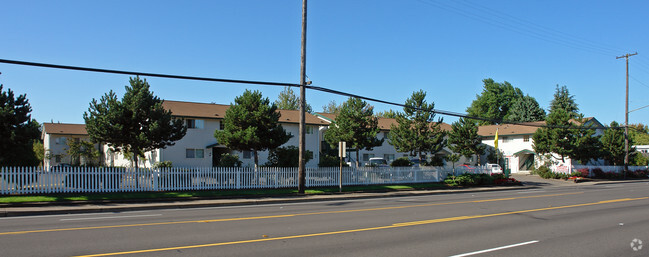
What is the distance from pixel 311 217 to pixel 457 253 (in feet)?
19.2

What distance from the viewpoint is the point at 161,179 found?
19.5m

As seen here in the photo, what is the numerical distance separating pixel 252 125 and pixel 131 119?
19.8 feet

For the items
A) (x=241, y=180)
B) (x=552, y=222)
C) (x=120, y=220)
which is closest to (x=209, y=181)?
(x=241, y=180)

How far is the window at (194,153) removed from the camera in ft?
112

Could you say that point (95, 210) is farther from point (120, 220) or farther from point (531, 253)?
point (531, 253)

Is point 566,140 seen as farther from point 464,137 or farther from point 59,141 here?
point 59,141

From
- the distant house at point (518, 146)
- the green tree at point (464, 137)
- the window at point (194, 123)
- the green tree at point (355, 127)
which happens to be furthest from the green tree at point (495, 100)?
the window at point (194, 123)

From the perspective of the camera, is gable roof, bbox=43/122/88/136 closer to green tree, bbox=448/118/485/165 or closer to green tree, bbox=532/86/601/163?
green tree, bbox=448/118/485/165

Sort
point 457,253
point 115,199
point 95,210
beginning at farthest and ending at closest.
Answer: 1. point 115,199
2. point 95,210
3. point 457,253

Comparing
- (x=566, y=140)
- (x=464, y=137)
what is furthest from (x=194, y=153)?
(x=566, y=140)

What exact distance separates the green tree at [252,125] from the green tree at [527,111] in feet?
A: 209

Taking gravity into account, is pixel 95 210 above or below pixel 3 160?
below

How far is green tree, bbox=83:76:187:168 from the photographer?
20.8 m

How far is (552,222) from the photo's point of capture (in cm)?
1170
